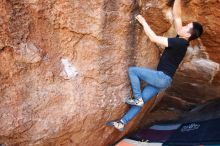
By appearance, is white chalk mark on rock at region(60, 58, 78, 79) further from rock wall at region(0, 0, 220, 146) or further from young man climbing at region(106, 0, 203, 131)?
young man climbing at region(106, 0, 203, 131)

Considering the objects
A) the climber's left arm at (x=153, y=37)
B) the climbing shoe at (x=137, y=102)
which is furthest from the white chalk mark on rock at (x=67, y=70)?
the climber's left arm at (x=153, y=37)

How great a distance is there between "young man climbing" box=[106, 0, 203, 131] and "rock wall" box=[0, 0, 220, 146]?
151mm

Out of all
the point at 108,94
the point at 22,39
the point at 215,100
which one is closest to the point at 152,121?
the point at 215,100

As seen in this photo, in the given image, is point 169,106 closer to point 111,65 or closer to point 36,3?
point 111,65

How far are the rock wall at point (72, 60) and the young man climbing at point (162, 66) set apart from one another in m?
0.15

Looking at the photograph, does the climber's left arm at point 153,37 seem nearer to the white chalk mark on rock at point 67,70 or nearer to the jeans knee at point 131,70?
the jeans knee at point 131,70

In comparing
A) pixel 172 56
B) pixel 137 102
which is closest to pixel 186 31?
pixel 172 56

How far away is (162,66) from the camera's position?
4250 mm

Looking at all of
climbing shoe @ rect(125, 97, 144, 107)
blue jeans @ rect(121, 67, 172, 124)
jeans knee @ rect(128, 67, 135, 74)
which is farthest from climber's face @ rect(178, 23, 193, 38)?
climbing shoe @ rect(125, 97, 144, 107)

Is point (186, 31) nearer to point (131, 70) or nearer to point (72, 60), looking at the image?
point (131, 70)

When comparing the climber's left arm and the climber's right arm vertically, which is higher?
the climber's right arm

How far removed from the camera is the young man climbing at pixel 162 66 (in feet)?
13.4

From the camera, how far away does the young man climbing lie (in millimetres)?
4094

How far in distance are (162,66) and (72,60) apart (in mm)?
937
